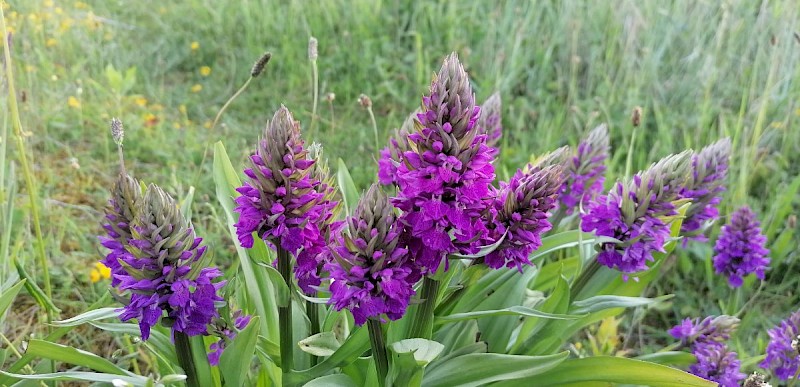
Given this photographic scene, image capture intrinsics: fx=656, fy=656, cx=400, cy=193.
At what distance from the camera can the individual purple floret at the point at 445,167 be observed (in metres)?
1.41

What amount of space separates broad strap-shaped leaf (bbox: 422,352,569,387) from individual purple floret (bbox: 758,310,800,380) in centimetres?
104

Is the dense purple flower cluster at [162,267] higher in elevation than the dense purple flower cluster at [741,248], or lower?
higher

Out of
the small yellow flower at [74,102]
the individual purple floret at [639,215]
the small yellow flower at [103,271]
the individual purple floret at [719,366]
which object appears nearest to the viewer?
the individual purple floret at [639,215]

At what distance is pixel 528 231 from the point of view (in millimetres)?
1587

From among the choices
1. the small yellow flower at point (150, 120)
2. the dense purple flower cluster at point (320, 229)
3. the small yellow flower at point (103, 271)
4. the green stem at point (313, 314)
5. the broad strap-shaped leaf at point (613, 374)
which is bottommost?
the small yellow flower at point (103, 271)

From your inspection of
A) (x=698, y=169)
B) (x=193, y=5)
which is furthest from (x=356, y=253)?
(x=193, y=5)

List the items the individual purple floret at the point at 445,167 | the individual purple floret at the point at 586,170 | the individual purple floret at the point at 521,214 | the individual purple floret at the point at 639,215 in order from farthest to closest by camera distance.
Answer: the individual purple floret at the point at 586,170, the individual purple floret at the point at 639,215, the individual purple floret at the point at 521,214, the individual purple floret at the point at 445,167

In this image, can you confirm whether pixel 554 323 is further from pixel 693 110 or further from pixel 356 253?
pixel 693 110

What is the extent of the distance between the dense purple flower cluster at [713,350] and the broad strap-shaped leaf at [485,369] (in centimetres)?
77

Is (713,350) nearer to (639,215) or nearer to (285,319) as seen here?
(639,215)

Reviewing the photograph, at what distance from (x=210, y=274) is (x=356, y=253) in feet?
1.16

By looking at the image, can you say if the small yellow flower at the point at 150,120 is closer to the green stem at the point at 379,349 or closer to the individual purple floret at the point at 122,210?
the individual purple floret at the point at 122,210

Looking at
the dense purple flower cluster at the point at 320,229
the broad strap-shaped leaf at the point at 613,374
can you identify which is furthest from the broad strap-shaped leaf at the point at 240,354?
the broad strap-shaped leaf at the point at 613,374

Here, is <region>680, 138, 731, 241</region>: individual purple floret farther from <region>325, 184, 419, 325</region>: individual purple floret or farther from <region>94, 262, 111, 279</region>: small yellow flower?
<region>94, 262, 111, 279</region>: small yellow flower
